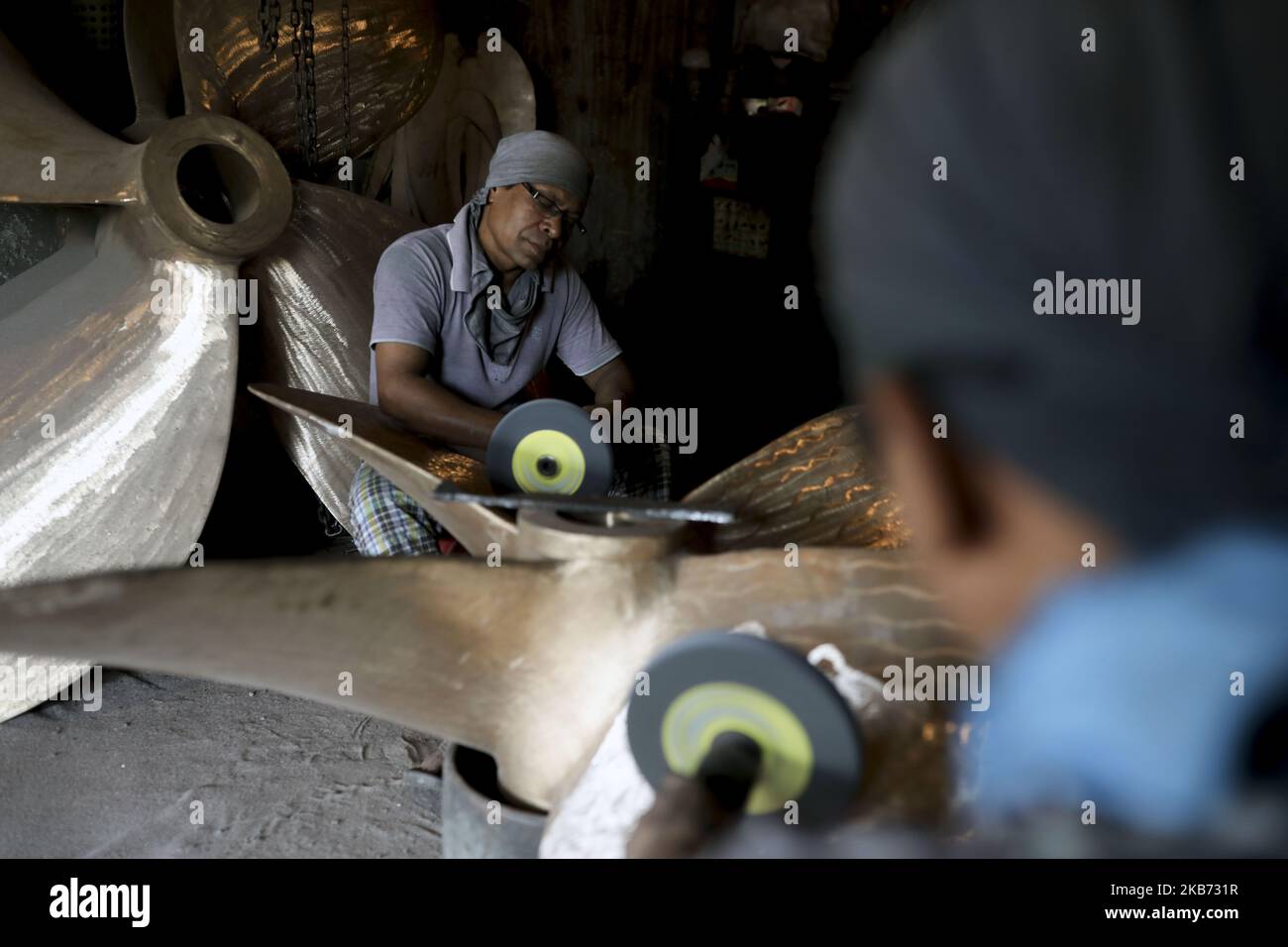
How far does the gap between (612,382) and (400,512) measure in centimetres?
70

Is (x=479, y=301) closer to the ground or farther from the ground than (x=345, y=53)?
closer to the ground

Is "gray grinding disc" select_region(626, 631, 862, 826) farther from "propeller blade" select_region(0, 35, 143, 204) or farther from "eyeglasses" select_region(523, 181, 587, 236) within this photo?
"propeller blade" select_region(0, 35, 143, 204)

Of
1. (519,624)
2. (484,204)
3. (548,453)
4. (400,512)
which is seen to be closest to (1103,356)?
(519,624)

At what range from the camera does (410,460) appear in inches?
57.4

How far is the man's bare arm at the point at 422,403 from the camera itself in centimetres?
196

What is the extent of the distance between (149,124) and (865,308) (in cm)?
270

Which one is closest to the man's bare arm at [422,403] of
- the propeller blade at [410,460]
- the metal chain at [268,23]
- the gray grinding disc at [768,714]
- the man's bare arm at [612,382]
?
the propeller blade at [410,460]

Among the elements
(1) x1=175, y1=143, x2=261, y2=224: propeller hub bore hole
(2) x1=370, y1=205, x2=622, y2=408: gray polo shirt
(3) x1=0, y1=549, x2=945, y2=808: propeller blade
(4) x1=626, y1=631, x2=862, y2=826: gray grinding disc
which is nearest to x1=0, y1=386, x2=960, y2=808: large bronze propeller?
(3) x1=0, y1=549, x2=945, y2=808: propeller blade

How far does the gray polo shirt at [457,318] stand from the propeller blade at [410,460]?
0.39 meters

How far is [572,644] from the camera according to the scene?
1.00 meters

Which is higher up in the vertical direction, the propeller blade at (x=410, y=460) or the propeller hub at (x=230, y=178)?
the propeller hub at (x=230, y=178)

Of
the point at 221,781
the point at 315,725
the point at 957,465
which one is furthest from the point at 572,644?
the point at 315,725

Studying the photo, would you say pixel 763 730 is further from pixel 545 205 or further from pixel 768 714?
pixel 545 205

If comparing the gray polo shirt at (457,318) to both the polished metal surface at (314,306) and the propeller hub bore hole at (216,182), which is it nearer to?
the polished metal surface at (314,306)
